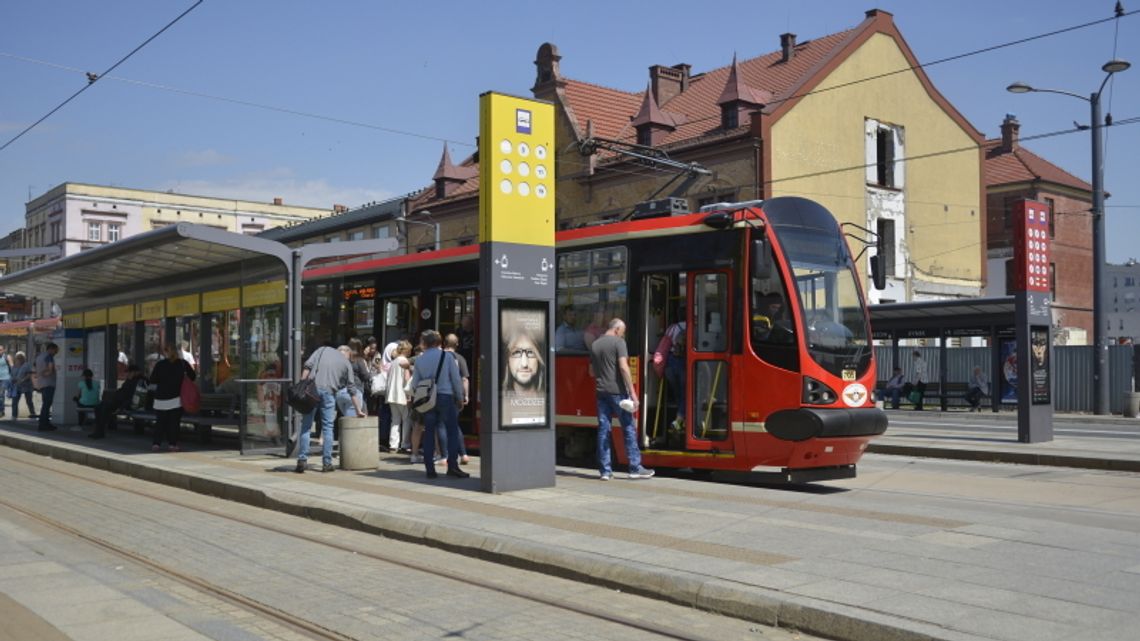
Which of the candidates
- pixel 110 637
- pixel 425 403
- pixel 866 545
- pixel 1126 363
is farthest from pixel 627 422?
pixel 1126 363

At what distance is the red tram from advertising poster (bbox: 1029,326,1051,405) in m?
7.69

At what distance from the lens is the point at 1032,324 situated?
63.6 feet

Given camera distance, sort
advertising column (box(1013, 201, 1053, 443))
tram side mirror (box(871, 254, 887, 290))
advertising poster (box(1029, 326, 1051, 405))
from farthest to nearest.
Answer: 1. advertising poster (box(1029, 326, 1051, 405))
2. advertising column (box(1013, 201, 1053, 443))
3. tram side mirror (box(871, 254, 887, 290))

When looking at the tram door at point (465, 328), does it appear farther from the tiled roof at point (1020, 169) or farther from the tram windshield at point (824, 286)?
the tiled roof at point (1020, 169)

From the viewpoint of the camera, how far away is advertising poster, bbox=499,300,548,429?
38.5 ft

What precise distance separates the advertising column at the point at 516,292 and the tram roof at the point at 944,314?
20.9m

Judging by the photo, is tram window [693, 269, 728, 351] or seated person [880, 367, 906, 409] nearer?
tram window [693, 269, 728, 351]

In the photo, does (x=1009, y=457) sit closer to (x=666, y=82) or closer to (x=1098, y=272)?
(x=1098, y=272)

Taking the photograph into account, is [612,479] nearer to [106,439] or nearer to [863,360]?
[863,360]

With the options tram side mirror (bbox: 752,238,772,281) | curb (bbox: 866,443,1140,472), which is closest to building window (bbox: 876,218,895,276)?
curb (bbox: 866,443,1140,472)

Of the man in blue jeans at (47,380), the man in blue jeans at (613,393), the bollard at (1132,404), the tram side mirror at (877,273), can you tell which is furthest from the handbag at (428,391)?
the bollard at (1132,404)

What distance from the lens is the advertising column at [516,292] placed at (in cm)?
1156

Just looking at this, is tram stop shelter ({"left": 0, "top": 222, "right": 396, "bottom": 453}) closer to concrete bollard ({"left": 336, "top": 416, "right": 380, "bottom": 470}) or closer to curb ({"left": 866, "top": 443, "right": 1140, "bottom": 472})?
concrete bollard ({"left": 336, "top": 416, "right": 380, "bottom": 470})

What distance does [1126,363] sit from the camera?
32.4 metres
